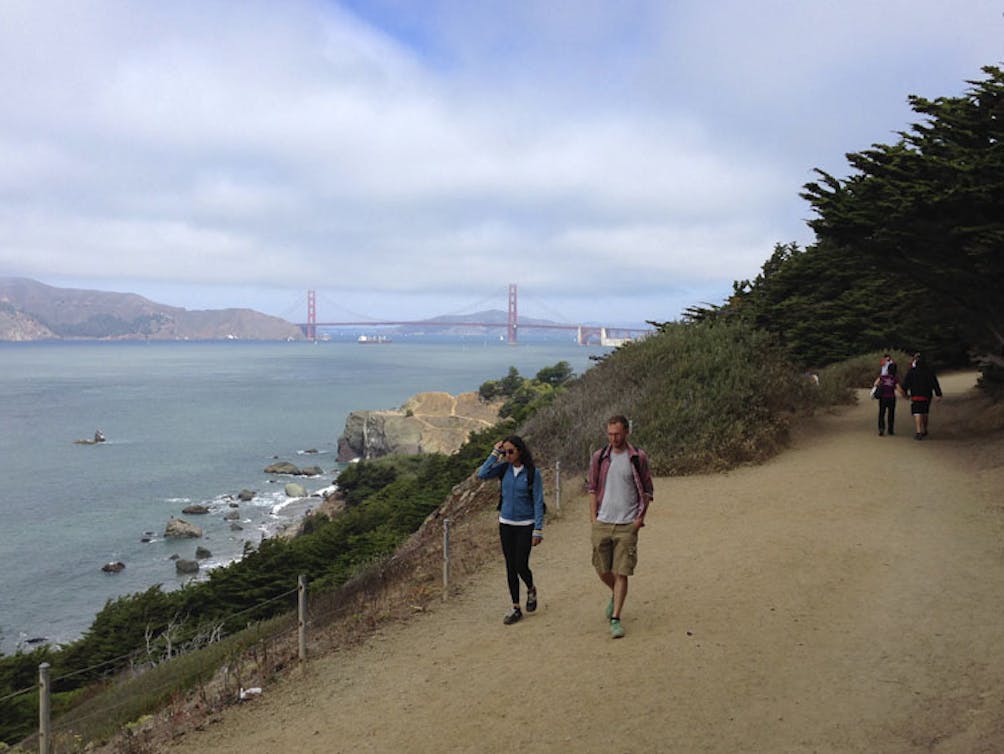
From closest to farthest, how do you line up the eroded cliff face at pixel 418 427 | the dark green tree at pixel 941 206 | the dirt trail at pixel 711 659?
the dirt trail at pixel 711 659 → the dark green tree at pixel 941 206 → the eroded cliff face at pixel 418 427

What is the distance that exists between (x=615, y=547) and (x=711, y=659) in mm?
1061

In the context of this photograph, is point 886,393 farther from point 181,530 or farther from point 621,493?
point 181,530

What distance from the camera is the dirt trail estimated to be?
185 inches

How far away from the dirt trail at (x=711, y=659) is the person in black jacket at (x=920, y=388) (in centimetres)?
472

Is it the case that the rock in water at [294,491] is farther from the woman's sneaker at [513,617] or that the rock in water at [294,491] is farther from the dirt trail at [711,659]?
the woman's sneaker at [513,617]

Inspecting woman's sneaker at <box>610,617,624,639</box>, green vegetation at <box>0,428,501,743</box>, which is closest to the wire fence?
woman's sneaker at <box>610,617,624,639</box>

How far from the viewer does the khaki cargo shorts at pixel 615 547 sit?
6.07 meters

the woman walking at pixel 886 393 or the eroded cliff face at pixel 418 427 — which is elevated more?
the woman walking at pixel 886 393

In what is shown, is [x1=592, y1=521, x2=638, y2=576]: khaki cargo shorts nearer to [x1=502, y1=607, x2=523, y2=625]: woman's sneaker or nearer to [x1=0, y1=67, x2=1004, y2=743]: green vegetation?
[x1=502, y1=607, x2=523, y2=625]: woman's sneaker

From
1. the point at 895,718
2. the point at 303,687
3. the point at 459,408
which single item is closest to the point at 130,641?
the point at 303,687

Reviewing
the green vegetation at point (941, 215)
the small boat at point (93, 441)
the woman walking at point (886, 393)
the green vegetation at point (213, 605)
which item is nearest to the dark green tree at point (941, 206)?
the green vegetation at point (941, 215)

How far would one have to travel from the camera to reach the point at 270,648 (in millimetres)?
7957

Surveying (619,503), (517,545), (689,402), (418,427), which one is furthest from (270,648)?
(418,427)

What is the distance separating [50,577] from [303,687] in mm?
27010
